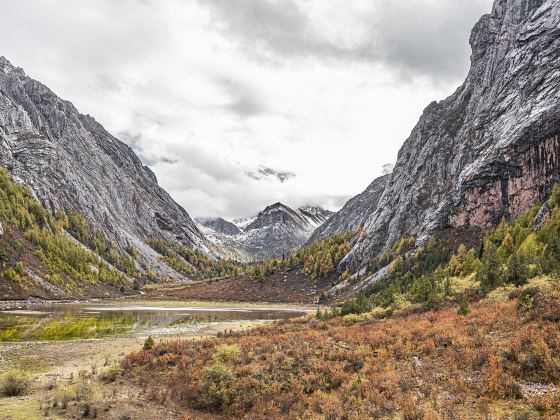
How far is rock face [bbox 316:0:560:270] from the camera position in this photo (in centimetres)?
8294

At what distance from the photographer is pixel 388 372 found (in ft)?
61.3

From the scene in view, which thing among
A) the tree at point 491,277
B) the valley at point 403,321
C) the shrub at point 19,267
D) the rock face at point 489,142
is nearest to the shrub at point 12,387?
the valley at point 403,321

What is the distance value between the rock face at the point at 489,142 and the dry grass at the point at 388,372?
6999 centimetres

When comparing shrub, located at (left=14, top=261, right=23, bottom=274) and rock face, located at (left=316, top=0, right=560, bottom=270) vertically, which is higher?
rock face, located at (left=316, top=0, right=560, bottom=270)

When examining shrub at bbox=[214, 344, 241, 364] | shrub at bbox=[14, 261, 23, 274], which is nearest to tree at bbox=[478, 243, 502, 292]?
shrub at bbox=[214, 344, 241, 364]

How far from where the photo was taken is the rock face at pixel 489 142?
82.9 meters

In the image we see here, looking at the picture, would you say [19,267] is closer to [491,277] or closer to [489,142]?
[491,277]

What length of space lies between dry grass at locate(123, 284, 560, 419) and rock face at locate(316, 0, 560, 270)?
69995 millimetres

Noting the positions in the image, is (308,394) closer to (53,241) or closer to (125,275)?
(53,241)

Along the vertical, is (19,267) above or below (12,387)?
above

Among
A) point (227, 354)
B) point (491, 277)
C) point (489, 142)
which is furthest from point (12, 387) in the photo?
point (489, 142)

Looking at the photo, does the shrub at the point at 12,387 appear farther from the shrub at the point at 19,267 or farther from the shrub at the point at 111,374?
the shrub at the point at 19,267

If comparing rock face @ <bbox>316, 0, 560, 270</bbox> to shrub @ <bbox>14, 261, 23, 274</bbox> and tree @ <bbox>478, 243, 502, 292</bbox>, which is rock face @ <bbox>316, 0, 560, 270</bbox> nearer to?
tree @ <bbox>478, 243, 502, 292</bbox>

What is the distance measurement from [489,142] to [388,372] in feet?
329
